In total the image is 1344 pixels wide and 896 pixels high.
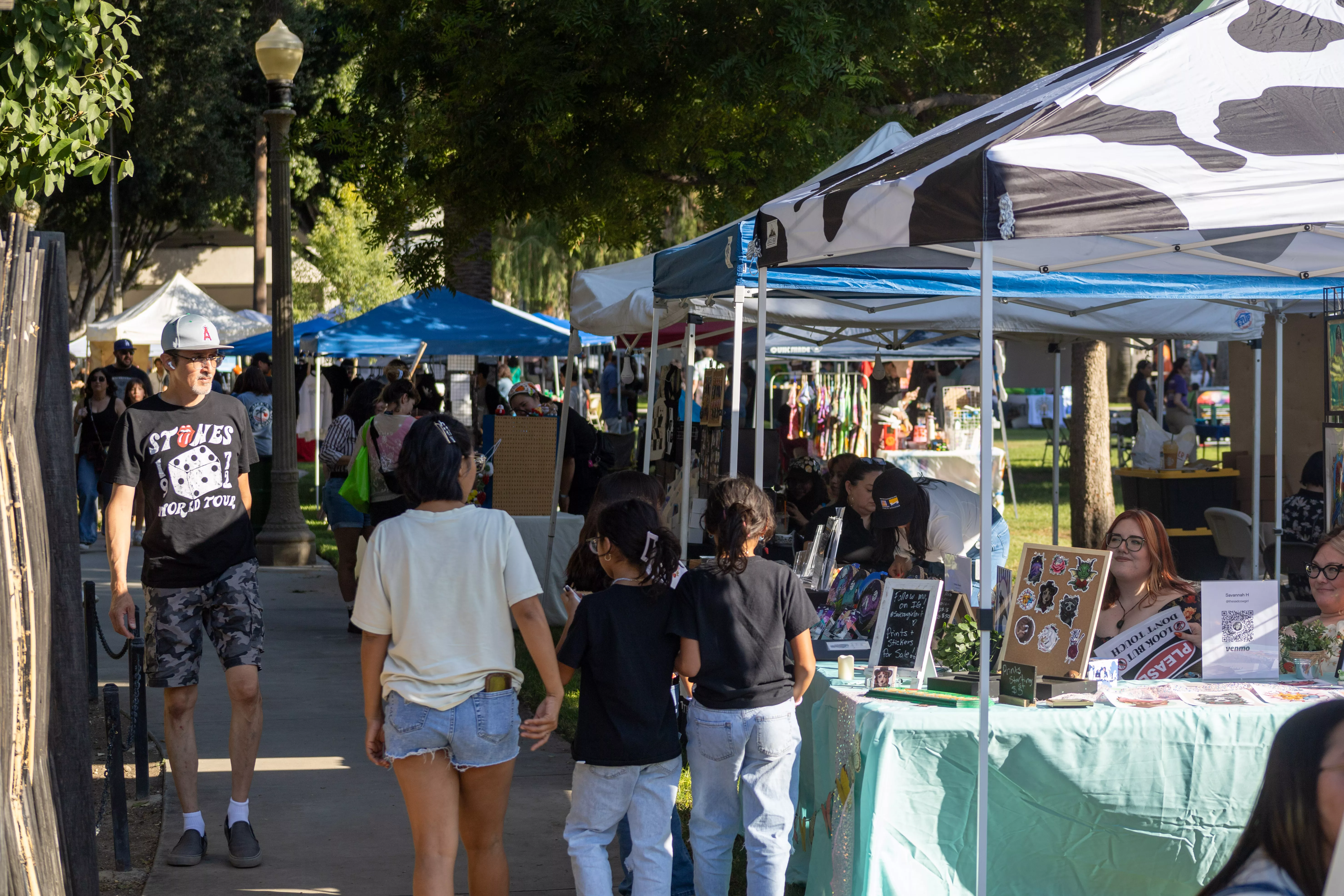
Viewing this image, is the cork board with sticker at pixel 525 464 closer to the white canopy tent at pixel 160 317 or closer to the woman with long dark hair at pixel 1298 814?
the woman with long dark hair at pixel 1298 814

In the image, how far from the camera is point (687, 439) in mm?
6844

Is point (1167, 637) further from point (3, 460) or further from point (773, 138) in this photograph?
point (773, 138)

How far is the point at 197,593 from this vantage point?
477 cm

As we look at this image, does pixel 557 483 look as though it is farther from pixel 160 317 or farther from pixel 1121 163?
pixel 160 317

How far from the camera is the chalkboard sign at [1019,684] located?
3.93 meters

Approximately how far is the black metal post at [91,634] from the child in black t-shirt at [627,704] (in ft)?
10.2

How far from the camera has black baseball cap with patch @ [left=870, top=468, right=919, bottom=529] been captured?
638 centimetres

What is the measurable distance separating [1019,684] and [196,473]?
3.01 meters

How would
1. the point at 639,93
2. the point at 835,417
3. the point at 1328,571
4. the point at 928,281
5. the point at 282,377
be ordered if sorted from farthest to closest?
the point at 835,417 < the point at 282,377 < the point at 639,93 < the point at 928,281 < the point at 1328,571

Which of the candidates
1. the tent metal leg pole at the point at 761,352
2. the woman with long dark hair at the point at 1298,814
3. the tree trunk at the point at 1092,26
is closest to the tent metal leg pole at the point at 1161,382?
the tree trunk at the point at 1092,26

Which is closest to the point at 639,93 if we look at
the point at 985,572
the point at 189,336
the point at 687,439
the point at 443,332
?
the point at 687,439

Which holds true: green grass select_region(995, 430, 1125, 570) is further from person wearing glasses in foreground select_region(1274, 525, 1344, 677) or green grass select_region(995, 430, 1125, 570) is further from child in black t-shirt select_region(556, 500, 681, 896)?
child in black t-shirt select_region(556, 500, 681, 896)

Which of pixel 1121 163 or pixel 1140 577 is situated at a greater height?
pixel 1121 163

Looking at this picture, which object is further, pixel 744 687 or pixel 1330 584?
pixel 1330 584
